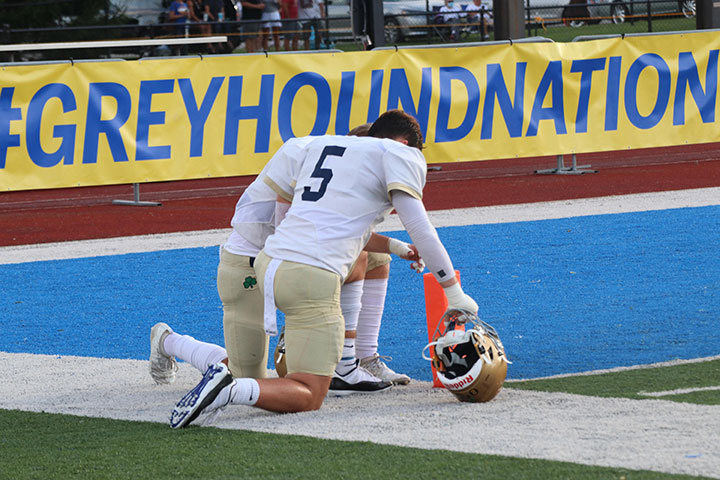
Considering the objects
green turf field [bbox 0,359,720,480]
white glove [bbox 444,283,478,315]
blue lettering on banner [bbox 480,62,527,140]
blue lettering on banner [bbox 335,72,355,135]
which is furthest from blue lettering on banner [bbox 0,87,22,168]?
white glove [bbox 444,283,478,315]

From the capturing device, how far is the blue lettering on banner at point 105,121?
540 inches

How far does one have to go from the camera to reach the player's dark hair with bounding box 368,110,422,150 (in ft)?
19.8

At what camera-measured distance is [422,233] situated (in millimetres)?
5715

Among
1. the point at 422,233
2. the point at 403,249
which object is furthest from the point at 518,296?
the point at 422,233

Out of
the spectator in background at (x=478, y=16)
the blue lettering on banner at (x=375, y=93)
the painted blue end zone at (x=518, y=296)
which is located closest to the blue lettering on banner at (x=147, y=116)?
the blue lettering on banner at (x=375, y=93)

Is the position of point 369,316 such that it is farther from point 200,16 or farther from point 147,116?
point 200,16

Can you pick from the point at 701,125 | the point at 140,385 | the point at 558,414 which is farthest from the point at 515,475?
the point at 701,125

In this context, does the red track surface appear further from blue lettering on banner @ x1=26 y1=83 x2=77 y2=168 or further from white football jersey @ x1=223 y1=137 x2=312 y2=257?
white football jersey @ x1=223 y1=137 x2=312 y2=257

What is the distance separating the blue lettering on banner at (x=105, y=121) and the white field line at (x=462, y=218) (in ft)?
5.54

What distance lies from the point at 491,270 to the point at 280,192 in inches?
156

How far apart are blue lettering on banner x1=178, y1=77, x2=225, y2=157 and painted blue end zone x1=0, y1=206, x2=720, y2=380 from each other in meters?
3.00

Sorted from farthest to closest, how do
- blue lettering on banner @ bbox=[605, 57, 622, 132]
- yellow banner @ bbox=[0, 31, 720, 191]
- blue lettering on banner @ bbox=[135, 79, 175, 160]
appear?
blue lettering on banner @ bbox=[605, 57, 622, 132] → blue lettering on banner @ bbox=[135, 79, 175, 160] → yellow banner @ bbox=[0, 31, 720, 191]

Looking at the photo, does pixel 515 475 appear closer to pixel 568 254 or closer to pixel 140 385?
pixel 140 385

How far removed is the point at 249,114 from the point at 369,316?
26.7ft
